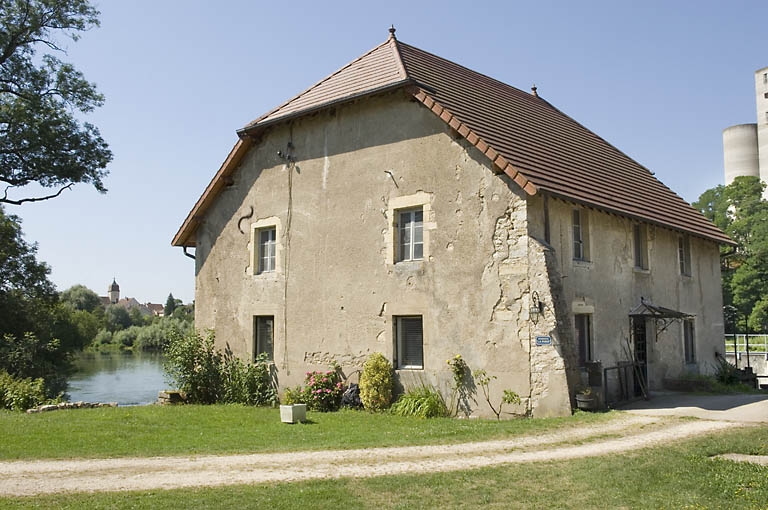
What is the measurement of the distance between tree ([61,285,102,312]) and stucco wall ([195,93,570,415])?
57977mm

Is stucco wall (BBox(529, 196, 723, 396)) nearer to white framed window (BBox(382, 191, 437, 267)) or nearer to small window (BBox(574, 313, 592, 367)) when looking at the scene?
small window (BBox(574, 313, 592, 367))

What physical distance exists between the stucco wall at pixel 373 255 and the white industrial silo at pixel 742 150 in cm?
6948

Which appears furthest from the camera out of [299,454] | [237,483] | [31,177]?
[31,177]

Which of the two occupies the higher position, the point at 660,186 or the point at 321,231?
the point at 660,186

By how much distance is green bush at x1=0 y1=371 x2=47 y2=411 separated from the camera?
16.5 metres

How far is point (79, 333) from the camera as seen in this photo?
3644cm

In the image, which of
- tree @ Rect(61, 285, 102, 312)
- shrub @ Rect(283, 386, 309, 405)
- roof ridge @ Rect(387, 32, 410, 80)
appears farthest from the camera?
tree @ Rect(61, 285, 102, 312)

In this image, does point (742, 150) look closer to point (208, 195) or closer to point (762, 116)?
point (762, 116)

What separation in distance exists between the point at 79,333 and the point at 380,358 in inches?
1072

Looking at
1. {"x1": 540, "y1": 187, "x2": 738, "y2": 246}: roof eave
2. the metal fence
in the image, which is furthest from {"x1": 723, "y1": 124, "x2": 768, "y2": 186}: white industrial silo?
{"x1": 540, "y1": 187, "x2": 738, "y2": 246}: roof eave

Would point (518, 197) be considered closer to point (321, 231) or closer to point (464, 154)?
point (464, 154)

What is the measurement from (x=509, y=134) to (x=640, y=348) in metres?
6.23

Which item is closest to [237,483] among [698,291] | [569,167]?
[569,167]

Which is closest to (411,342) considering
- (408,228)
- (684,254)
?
(408,228)
